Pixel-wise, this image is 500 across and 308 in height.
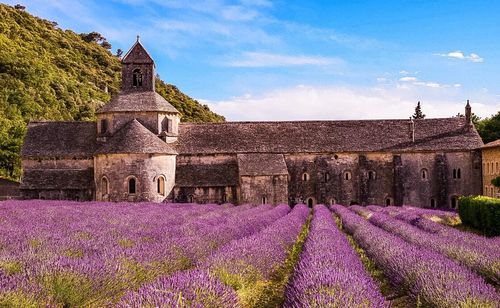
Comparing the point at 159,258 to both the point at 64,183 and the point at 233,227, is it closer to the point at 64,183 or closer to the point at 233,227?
the point at 233,227

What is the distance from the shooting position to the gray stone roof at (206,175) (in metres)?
36.1

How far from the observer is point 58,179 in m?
36.2

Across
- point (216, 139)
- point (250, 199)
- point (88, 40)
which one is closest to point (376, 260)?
point (250, 199)

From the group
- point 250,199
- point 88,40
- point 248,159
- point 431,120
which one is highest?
point 88,40

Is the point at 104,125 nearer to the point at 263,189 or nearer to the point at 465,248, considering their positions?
the point at 263,189

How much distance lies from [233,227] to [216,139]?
2463 cm

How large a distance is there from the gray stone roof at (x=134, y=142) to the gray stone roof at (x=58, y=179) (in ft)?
8.77

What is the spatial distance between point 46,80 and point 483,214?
59086 mm

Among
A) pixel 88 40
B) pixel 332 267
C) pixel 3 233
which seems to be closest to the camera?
pixel 332 267

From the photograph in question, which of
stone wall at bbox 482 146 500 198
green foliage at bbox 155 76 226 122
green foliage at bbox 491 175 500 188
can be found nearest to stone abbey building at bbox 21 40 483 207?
stone wall at bbox 482 146 500 198

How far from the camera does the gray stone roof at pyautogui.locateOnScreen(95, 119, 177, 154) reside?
112ft

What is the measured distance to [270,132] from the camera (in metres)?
40.7

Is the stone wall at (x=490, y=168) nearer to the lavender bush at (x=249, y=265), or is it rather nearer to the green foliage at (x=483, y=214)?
the green foliage at (x=483, y=214)

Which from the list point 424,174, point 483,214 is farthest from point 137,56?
point 483,214
